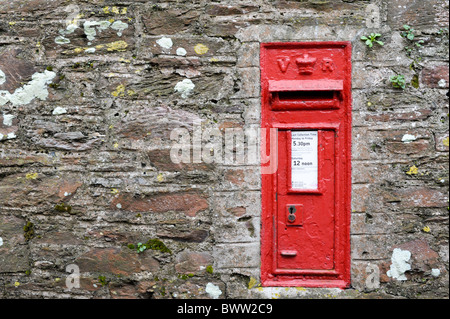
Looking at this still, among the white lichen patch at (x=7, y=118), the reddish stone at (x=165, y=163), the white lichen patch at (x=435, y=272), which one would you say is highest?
the white lichen patch at (x=7, y=118)

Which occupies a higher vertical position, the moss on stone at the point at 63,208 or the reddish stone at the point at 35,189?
the reddish stone at the point at 35,189

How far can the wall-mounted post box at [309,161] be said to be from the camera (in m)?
2.11

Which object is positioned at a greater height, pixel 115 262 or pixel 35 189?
pixel 35 189

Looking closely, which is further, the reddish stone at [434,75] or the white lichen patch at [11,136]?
the white lichen patch at [11,136]

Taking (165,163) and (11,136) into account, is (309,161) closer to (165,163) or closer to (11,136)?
(165,163)

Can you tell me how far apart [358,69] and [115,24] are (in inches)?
63.5

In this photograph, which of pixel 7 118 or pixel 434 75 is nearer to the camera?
pixel 434 75

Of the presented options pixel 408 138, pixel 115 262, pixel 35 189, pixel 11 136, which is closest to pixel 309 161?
pixel 408 138

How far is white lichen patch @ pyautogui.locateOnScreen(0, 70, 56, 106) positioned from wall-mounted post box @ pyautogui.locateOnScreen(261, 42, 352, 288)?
56.7 inches

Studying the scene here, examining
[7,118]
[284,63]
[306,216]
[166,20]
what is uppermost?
[166,20]

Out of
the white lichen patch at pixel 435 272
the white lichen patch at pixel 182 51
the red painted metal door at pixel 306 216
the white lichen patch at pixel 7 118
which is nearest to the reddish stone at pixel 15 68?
the white lichen patch at pixel 7 118

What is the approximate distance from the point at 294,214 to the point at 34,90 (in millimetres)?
1919

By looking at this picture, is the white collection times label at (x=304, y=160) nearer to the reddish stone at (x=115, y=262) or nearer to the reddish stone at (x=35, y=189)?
the reddish stone at (x=115, y=262)

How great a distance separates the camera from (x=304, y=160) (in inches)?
83.7
